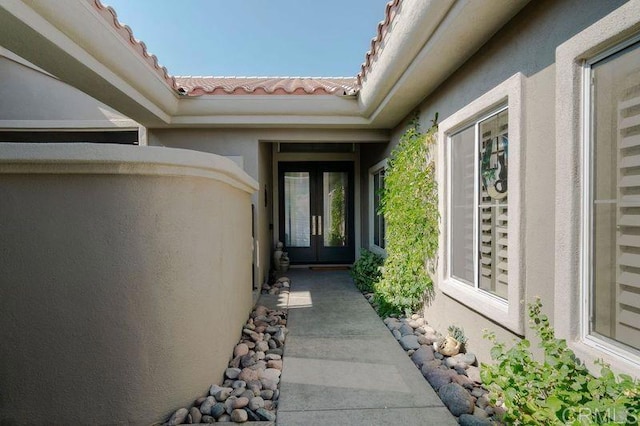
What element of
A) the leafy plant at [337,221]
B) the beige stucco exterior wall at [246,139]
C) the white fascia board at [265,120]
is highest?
the white fascia board at [265,120]

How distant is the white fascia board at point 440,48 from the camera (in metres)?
2.98

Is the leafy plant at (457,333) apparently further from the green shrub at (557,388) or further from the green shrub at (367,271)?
the green shrub at (367,271)

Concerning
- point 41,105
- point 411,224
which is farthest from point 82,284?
point 41,105

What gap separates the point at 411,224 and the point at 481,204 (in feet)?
5.02

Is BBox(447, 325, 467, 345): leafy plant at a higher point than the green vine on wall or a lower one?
lower

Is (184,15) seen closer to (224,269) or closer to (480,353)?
(224,269)

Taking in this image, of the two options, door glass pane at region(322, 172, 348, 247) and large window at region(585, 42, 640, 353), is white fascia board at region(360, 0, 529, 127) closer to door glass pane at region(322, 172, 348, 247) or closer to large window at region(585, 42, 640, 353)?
large window at region(585, 42, 640, 353)

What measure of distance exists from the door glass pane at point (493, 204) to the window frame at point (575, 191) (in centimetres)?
85

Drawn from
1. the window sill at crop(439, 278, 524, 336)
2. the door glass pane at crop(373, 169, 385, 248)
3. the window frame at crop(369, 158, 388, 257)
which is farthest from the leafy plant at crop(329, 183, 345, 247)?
the window sill at crop(439, 278, 524, 336)

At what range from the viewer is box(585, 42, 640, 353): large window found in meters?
2.12

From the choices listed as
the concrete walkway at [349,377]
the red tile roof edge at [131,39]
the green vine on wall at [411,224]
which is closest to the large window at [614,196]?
the concrete walkway at [349,377]

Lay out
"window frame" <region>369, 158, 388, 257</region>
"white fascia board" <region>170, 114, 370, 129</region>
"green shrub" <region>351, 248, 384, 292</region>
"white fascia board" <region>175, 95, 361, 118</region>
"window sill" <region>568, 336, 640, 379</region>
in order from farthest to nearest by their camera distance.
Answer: "window frame" <region>369, 158, 388, 257</region>
"green shrub" <region>351, 248, 384, 292</region>
"white fascia board" <region>170, 114, 370, 129</region>
"white fascia board" <region>175, 95, 361, 118</region>
"window sill" <region>568, 336, 640, 379</region>

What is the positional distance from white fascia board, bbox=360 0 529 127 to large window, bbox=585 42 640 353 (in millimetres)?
1096

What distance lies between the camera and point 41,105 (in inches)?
276
